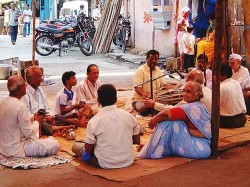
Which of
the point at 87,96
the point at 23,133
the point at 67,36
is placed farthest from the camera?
the point at 67,36

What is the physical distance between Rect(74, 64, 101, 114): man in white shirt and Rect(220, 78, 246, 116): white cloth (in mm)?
1904

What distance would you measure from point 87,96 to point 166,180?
2.91m

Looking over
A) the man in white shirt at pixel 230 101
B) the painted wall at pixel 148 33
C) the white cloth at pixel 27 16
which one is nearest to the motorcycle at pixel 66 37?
the painted wall at pixel 148 33

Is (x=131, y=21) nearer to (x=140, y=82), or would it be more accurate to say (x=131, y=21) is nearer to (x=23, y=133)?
(x=140, y=82)

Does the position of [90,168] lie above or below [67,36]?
below

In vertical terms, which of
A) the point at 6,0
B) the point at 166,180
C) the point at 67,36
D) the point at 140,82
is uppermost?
the point at 6,0

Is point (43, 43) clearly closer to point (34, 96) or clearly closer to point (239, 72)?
point (239, 72)

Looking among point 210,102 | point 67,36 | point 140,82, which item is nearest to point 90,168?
point 210,102

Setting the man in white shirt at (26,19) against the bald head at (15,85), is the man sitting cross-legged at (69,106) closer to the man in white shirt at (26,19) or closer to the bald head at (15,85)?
the bald head at (15,85)

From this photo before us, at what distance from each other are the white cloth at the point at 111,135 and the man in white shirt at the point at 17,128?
71cm

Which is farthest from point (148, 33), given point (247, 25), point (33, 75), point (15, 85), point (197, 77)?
point (15, 85)

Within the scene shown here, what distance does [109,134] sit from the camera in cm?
510

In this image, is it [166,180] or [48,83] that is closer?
[166,180]

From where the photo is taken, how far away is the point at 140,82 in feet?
26.1
